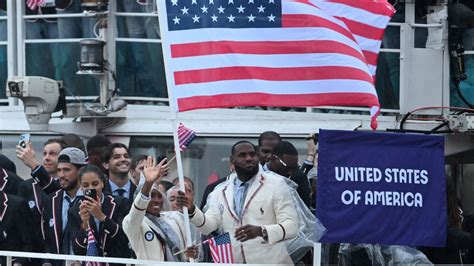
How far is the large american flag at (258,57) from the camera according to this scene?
11094mm

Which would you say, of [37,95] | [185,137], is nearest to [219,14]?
[185,137]

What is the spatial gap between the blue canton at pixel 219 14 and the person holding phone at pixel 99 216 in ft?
5.06

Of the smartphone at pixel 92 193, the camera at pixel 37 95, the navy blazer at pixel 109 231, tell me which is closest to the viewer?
the smartphone at pixel 92 193

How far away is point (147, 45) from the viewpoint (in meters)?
16.5

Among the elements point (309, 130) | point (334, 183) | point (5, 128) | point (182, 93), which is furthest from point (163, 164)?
point (5, 128)

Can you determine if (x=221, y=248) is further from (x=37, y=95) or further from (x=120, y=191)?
(x=37, y=95)

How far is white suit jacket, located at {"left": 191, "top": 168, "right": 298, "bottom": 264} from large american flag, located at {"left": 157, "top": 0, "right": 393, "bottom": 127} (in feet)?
2.63

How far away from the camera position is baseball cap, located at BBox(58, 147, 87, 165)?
12.7 m

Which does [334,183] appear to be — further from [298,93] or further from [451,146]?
[451,146]

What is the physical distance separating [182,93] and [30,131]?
5.71 m

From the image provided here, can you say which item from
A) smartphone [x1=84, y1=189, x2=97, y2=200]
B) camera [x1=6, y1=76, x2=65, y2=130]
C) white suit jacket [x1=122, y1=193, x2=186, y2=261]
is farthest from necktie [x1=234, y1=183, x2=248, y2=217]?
camera [x1=6, y1=76, x2=65, y2=130]

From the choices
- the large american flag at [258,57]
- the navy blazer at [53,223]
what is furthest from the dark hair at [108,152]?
the large american flag at [258,57]

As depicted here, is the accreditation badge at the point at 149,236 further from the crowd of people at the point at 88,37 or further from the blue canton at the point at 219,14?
the crowd of people at the point at 88,37

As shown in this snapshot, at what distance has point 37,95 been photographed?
15.8 m
